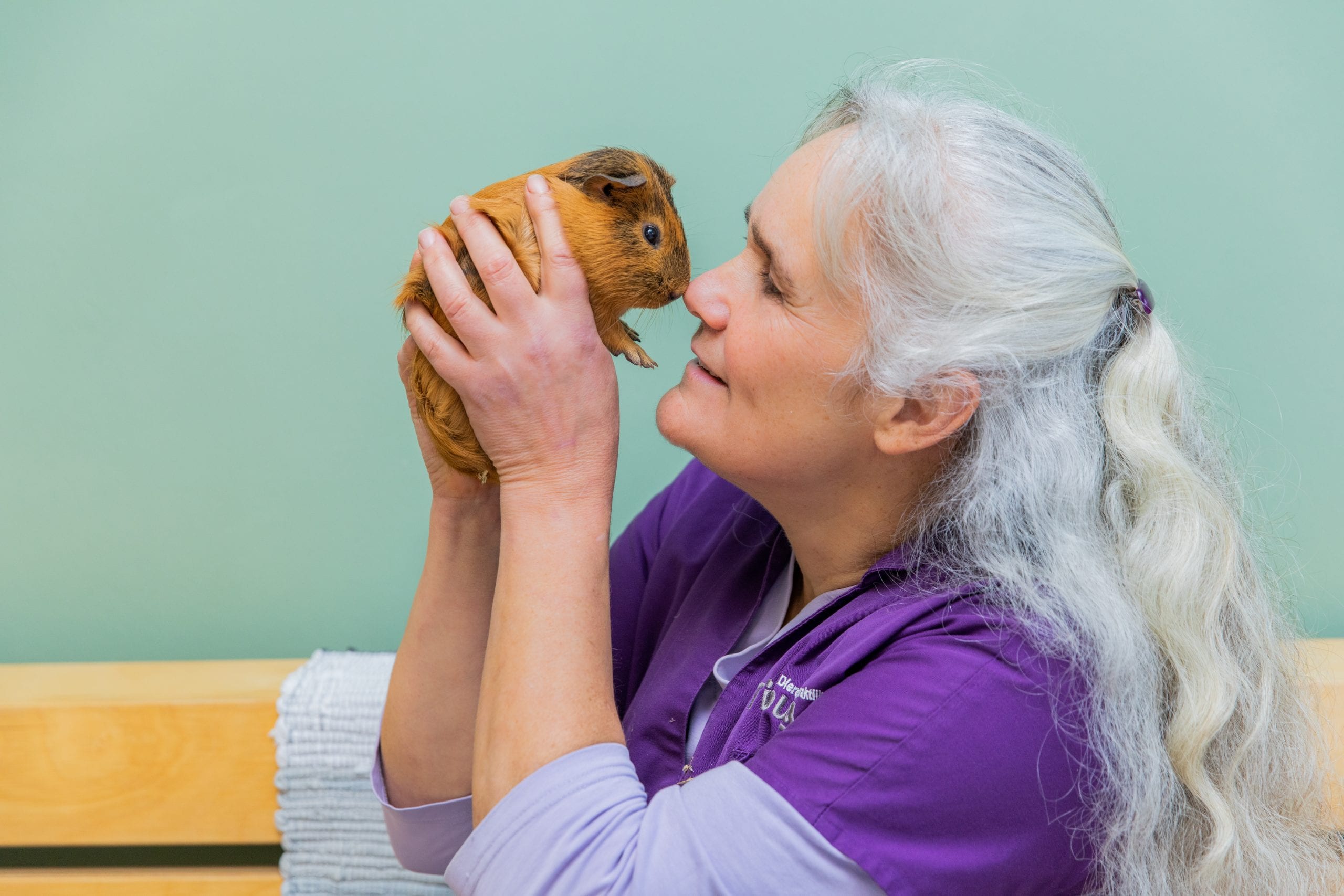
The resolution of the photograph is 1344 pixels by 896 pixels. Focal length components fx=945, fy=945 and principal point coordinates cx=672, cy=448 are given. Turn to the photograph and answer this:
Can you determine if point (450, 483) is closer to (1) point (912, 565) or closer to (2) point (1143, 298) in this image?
(1) point (912, 565)

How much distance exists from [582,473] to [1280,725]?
0.81m

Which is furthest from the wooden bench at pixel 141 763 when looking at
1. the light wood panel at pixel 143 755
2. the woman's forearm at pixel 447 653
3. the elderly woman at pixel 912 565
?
the elderly woman at pixel 912 565

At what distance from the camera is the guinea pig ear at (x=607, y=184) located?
3.25ft

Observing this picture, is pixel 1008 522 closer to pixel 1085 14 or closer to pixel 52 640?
pixel 1085 14

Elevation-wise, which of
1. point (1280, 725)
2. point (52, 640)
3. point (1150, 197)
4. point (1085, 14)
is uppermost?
point (1085, 14)

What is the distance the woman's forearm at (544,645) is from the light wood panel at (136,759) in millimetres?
733

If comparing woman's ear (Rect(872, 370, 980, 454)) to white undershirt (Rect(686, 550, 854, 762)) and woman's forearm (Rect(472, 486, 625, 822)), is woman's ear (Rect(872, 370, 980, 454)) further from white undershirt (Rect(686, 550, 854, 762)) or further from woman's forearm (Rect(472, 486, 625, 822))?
woman's forearm (Rect(472, 486, 625, 822))

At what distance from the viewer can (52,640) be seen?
168 centimetres

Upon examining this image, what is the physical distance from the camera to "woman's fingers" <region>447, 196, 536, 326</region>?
36.3 inches

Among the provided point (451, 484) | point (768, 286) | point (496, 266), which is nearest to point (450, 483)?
Result: point (451, 484)

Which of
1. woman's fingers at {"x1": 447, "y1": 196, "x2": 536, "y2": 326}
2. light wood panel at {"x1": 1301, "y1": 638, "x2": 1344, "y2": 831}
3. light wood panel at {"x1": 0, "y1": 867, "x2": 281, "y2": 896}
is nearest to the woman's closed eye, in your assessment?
woman's fingers at {"x1": 447, "y1": 196, "x2": 536, "y2": 326}

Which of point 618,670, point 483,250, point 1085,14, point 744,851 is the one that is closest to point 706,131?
point 1085,14

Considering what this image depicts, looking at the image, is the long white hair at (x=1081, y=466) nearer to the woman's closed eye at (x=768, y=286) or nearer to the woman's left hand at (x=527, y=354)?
the woman's closed eye at (x=768, y=286)

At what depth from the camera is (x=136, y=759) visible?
58.1 inches
